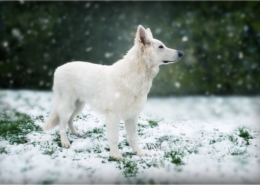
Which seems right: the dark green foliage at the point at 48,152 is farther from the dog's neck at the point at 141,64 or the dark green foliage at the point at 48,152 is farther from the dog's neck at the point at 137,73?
the dog's neck at the point at 141,64

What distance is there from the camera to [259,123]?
6.19 m

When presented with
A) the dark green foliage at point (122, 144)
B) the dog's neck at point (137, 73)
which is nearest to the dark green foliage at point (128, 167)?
the dark green foliage at point (122, 144)

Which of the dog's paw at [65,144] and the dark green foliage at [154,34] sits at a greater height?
the dark green foliage at [154,34]

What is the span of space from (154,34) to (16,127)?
710 centimetres

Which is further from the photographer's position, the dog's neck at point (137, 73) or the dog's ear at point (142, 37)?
the dog's neck at point (137, 73)

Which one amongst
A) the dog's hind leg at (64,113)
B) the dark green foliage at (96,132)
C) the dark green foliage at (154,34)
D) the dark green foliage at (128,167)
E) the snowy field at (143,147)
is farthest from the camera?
the dark green foliage at (154,34)

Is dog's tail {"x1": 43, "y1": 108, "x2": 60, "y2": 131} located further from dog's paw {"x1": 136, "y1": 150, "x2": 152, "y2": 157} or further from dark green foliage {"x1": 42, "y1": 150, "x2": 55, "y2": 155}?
dog's paw {"x1": 136, "y1": 150, "x2": 152, "y2": 157}

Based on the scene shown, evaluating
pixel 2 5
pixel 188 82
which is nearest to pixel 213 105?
pixel 188 82

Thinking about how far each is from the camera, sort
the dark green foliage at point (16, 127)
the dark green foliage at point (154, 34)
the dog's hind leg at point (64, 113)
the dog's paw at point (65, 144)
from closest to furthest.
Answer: the dog's paw at point (65, 144) < the dog's hind leg at point (64, 113) < the dark green foliage at point (16, 127) < the dark green foliage at point (154, 34)

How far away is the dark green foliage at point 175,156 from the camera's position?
385cm

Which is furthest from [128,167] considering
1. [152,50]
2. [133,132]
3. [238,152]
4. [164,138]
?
[238,152]

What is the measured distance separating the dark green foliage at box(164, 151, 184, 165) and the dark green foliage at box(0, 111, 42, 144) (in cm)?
242

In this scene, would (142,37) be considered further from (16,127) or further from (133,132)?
(16,127)

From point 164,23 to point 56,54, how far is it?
4.61 metres
